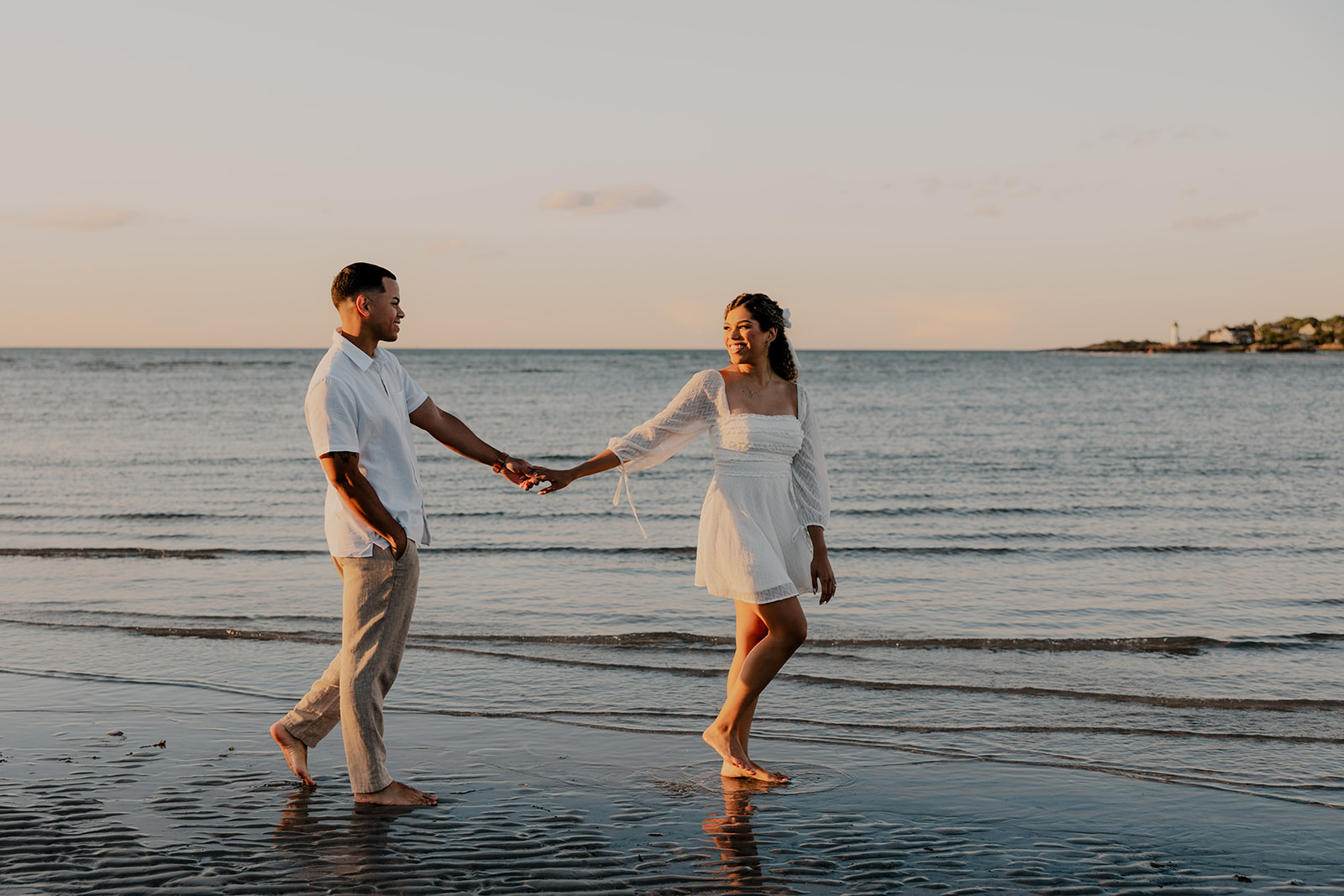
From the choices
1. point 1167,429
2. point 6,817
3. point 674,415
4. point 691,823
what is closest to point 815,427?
point 674,415

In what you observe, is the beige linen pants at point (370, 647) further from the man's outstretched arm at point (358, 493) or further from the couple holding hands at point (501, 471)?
the man's outstretched arm at point (358, 493)

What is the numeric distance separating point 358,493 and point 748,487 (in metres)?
1.70

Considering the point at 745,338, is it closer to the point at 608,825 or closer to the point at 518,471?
the point at 518,471

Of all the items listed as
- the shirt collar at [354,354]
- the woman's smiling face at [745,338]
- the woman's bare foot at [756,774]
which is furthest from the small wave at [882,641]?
the shirt collar at [354,354]

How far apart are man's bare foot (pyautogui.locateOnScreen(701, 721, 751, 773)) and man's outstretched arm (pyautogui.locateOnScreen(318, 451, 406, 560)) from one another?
1.75 metres

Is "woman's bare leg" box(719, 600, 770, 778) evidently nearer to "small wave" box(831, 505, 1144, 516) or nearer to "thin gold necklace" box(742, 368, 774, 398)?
"thin gold necklace" box(742, 368, 774, 398)

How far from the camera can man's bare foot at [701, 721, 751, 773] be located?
15.9 ft

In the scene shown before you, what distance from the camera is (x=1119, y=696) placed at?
661 centimetres

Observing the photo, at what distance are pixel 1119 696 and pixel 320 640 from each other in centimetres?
544

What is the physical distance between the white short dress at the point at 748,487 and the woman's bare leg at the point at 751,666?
0.09 metres

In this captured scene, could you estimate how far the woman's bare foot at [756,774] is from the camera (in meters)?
4.80

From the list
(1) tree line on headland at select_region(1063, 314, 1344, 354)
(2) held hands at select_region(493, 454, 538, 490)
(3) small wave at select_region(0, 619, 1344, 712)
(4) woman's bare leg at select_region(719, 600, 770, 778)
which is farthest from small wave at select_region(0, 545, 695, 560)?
(1) tree line on headland at select_region(1063, 314, 1344, 354)

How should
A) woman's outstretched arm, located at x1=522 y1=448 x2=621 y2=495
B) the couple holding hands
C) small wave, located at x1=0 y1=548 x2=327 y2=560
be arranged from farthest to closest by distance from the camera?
small wave, located at x1=0 y1=548 x2=327 y2=560 → woman's outstretched arm, located at x1=522 y1=448 x2=621 y2=495 → the couple holding hands

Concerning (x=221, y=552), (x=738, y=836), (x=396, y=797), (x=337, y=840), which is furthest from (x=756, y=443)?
(x=221, y=552)
